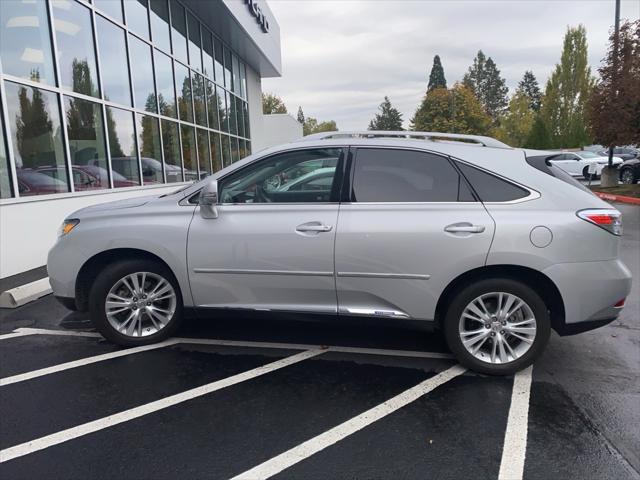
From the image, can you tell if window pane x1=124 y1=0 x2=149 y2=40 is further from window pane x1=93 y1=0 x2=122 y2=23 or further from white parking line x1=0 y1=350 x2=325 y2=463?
white parking line x1=0 y1=350 x2=325 y2=463

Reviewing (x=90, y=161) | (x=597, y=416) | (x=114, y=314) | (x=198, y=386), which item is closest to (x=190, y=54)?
(x=90, y=161)

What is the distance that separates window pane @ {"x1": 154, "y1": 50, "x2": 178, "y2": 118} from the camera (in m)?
12.4

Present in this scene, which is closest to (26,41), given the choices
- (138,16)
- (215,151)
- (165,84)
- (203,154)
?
(138,16)

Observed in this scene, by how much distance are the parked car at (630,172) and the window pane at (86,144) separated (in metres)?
19.0

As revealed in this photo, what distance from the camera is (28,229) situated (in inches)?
276

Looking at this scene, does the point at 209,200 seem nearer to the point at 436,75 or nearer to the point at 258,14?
the point at 258,14

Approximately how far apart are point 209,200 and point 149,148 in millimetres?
8661

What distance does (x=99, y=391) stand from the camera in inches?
133

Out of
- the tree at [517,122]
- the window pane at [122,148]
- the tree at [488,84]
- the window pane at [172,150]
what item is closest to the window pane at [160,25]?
the window pane at [172,150]

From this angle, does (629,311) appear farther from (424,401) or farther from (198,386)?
(198,386)

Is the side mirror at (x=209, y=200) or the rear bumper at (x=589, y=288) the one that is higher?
the side mirror at (x=209, y=200)

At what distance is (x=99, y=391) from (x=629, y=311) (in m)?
5.20

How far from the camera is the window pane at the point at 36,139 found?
23.3 ft

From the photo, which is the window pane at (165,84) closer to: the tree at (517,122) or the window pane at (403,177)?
the window pane at (403,177)
